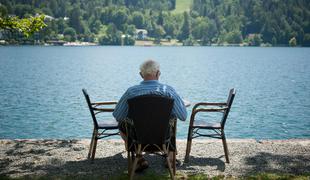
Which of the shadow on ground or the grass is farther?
the shadow on ground

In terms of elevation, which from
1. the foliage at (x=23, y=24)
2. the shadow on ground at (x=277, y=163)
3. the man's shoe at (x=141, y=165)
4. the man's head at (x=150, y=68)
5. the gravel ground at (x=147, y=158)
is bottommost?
Answer: the gravel ground at (x=147, y=158)

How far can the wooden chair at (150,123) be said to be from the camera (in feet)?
20.6

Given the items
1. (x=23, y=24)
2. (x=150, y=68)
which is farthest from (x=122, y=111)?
(x=23, y=24)

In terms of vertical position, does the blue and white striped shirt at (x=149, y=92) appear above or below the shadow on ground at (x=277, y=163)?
above

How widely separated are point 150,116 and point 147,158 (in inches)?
76.8

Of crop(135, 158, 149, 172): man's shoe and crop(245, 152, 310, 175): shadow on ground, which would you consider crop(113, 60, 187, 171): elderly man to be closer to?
crop(135, 158, 149, 172): man's shoe

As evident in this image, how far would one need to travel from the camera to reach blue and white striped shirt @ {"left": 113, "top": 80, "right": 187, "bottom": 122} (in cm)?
675

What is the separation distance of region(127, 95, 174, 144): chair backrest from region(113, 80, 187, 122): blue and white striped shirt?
365mm

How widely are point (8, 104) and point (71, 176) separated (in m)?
23.2

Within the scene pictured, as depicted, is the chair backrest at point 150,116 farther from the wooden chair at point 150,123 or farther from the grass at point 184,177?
the grass at point 184,177

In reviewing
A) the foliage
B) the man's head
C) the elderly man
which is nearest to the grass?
the elderly man

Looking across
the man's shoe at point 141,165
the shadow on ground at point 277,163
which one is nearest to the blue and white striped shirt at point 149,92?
the man's shoe at point 141,165

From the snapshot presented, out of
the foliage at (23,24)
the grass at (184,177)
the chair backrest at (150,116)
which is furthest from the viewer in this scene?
the foliage at (23,24)

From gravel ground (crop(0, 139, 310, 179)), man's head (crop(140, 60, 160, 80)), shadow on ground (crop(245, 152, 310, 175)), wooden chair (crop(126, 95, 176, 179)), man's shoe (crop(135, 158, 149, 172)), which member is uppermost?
man's head (crop(140, 60, 160, 80))
